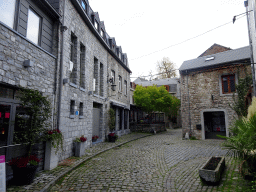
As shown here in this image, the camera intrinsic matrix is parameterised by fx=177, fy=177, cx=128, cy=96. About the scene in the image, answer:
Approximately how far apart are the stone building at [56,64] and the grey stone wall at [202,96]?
246 inches

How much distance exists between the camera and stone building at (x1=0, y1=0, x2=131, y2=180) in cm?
452

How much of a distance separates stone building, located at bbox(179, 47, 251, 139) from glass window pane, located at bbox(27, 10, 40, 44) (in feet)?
35.5

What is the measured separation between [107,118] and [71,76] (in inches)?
193

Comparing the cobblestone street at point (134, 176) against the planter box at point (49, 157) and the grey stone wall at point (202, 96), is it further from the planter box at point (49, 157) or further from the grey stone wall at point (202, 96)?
the grey stone wall at point (202, 96)

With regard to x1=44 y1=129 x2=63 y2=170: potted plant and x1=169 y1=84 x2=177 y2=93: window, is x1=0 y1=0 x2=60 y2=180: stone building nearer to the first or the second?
x1=44 y1=129 x2=63 y2=170: potted plant

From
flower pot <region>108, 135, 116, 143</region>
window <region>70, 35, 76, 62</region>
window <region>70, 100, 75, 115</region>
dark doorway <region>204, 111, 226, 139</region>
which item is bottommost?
flower pot <region>108, 135, 116, 143</region>

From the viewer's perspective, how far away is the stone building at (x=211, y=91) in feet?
40.2

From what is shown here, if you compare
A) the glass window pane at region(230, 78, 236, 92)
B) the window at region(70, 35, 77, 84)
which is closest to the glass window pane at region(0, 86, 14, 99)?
the window at region(70, 35, 77, 84)

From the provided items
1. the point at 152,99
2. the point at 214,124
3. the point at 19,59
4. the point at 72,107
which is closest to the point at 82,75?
the point at 72,107

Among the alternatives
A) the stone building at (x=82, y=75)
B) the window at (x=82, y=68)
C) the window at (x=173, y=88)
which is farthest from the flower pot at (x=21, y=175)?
the window at (x=173, y=88)

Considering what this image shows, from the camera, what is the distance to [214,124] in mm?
13359

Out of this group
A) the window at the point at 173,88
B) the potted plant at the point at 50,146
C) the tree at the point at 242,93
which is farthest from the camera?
the window at the point at 173,88

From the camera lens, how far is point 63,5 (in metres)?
7.20

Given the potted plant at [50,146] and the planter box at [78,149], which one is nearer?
the potted plant at [50,146]
